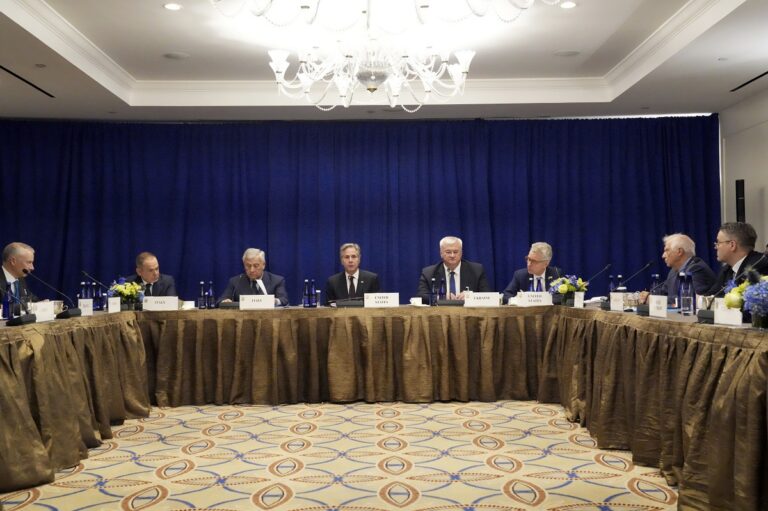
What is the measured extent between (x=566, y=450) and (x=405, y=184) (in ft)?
15.6

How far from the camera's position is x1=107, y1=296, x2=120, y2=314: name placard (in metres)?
5.07

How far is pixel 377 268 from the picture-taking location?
27.1ft

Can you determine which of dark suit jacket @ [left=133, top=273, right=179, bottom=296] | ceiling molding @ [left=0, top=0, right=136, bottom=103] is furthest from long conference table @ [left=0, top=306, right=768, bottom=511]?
ceiling molding @ [left=0, top=0, right=136, bottom=103]

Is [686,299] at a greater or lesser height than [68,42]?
lesser

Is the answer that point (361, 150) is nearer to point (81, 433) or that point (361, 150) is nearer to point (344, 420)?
point (344, 420)

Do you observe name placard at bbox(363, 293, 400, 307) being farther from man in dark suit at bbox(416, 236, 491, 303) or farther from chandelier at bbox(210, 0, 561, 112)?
chandelier at bbox(210, 0, 561, 112)

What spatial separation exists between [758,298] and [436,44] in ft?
14.1

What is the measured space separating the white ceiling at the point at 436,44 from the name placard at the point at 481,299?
210 cm

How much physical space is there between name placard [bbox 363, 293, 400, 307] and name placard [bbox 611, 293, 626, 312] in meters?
1.68

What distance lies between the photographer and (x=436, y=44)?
630 cm

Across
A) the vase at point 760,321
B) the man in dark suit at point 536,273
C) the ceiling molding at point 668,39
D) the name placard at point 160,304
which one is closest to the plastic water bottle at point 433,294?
the man in dark suit at point 536,273

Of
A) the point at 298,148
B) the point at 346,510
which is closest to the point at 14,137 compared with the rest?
the point at 298,148

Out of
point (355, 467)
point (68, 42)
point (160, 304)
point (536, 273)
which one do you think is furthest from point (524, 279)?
point (68, 42)

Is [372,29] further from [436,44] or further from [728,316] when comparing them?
[728,316]
